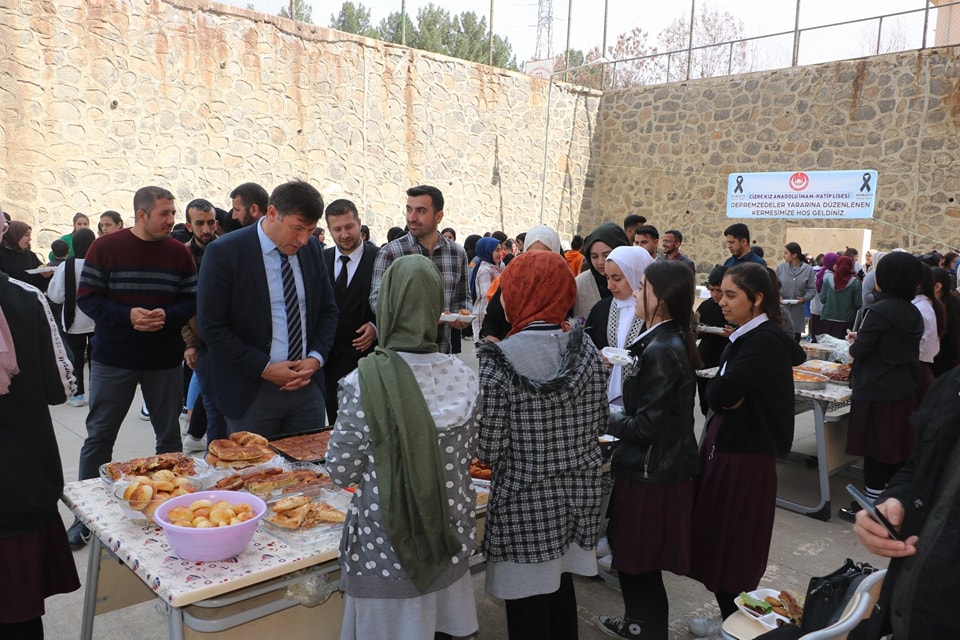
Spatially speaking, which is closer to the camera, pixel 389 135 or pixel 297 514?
pixel 297 514

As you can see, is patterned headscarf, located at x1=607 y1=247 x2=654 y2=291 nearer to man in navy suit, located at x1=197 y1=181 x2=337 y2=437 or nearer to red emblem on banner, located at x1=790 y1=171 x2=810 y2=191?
man in navy suit, located at x1=197 y1=181 x2=337 y2=437

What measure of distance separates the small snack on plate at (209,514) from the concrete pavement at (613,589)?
126cm

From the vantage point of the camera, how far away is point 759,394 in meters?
2.82

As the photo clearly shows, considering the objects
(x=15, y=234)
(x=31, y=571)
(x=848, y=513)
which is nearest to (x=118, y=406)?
(x=31, y=571)

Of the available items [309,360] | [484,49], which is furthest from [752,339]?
[484,49]

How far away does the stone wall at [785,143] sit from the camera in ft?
35.0

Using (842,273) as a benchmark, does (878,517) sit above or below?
below

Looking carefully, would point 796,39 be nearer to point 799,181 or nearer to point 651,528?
point 799,181

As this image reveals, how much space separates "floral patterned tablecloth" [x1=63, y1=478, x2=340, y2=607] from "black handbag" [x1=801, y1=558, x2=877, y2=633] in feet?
4.42

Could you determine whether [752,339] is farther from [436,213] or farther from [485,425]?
[436,213]

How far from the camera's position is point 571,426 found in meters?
2.12

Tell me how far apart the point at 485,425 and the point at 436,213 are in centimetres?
223

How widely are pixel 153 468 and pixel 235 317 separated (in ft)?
2.67

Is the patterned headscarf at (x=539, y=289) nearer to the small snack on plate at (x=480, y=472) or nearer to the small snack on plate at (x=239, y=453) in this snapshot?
the small snack on plate at (x=480, y=472)
